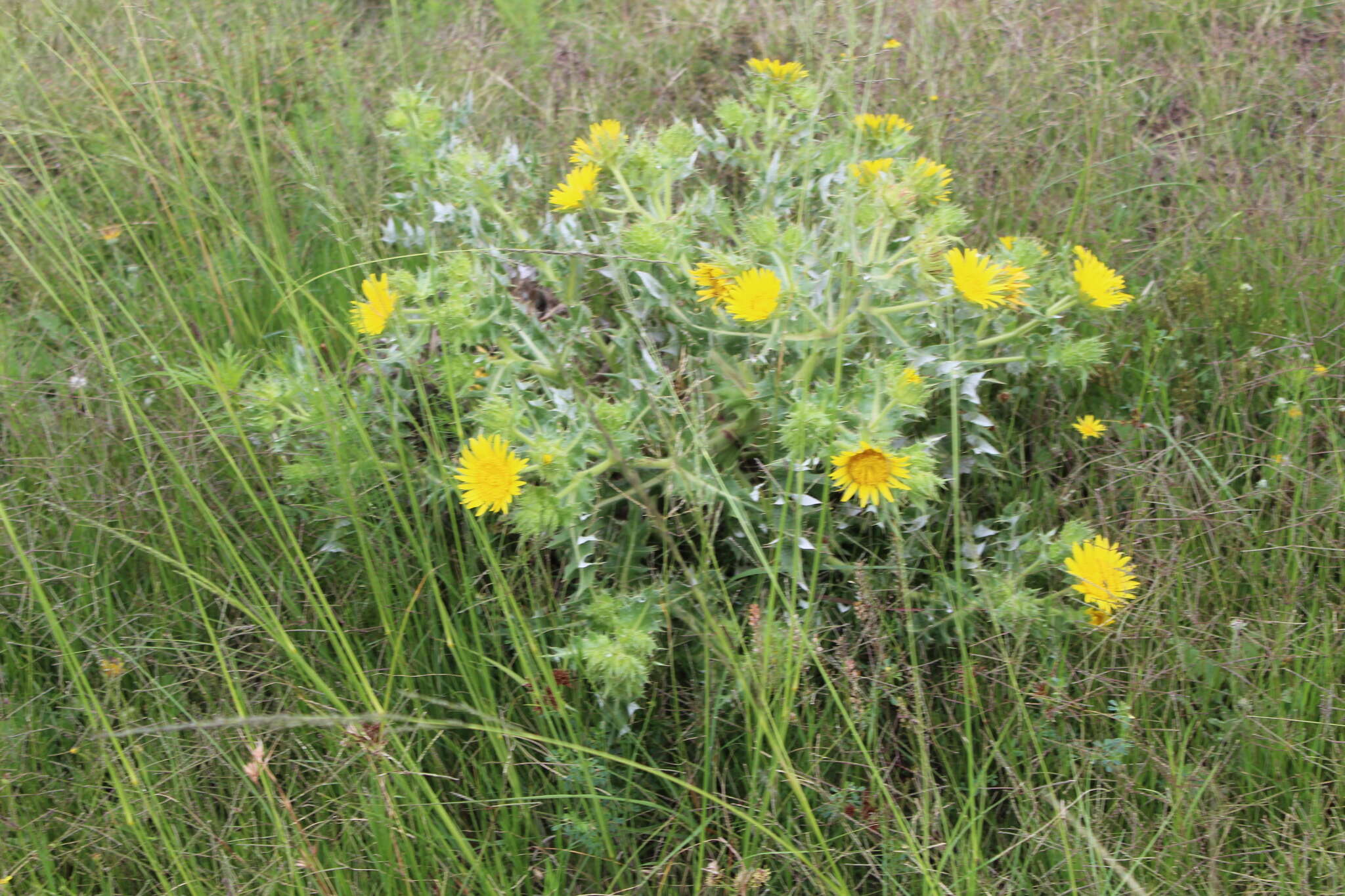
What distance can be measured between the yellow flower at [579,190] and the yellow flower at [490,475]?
0.54 meters

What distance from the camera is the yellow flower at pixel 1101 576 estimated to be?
4.98ft

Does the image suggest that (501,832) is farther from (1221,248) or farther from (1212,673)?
(1221,248)

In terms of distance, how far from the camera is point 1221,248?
7.60 ft

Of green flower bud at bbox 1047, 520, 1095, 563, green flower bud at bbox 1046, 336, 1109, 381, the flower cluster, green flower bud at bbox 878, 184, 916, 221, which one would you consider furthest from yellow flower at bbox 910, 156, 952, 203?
green flower bud at bbox 1047, 520, 1095, 563

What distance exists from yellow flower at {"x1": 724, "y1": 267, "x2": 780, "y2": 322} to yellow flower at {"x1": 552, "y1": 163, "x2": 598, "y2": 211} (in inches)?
16.1

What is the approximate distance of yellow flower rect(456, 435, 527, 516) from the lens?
1420 millimetres

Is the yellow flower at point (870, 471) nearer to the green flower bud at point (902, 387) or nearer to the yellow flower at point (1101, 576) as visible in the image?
the green flower bud at point (902, 387)

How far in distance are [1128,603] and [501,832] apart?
1.00 meters

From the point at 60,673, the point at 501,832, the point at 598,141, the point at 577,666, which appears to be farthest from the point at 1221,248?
the point at 60,673

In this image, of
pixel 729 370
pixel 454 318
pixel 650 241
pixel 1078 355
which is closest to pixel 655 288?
pixel 650 241

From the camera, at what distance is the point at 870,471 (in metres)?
1.42

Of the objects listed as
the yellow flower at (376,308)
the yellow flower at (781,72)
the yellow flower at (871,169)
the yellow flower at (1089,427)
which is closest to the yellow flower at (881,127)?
the yellow flower at (781,72)

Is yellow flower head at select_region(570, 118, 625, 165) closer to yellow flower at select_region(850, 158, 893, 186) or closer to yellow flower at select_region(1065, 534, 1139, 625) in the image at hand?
yellow flower at select_region(850, 158, 893, 186)

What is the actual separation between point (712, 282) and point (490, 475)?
492mm
